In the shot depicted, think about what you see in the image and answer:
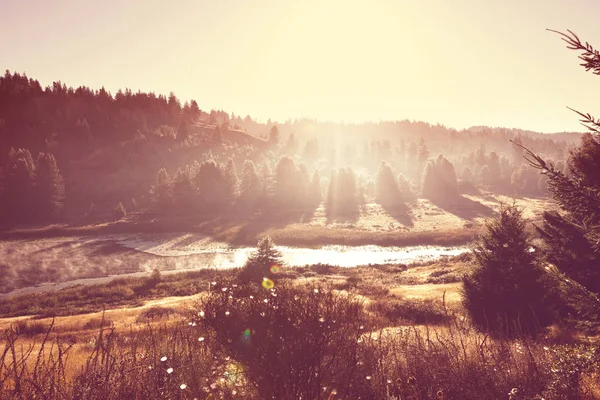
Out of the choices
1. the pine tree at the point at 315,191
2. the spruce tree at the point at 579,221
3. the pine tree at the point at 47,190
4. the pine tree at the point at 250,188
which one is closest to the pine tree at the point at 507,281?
the spruce tree at the point at 579,221

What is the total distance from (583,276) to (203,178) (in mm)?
93042

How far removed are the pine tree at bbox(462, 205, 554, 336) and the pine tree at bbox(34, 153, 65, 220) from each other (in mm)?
95333

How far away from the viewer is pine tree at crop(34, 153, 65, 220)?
286 feet

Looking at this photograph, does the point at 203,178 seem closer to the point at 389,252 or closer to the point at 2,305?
the point at 389,252

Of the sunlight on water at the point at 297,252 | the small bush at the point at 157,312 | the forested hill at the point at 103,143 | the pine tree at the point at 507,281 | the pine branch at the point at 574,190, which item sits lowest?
the sunlight on water at the point at 297,252

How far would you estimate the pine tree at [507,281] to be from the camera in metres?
15.6

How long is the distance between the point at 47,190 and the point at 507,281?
10119 centimetres

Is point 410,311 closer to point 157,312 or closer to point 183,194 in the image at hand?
point 157,312

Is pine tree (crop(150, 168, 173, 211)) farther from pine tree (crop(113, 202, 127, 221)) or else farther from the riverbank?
the riverbank

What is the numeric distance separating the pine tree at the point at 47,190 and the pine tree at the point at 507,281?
3753 inches

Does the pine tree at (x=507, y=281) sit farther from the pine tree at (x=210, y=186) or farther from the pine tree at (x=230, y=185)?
the pine tree at (x=230, y=185)

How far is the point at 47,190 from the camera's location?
89.2m

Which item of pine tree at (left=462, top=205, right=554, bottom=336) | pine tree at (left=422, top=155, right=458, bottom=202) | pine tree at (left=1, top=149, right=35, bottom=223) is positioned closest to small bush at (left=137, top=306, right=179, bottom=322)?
pine tree at (left=462, top=205, right=554, bottom=336)

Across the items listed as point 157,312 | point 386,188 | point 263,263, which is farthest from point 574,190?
point 386,188
